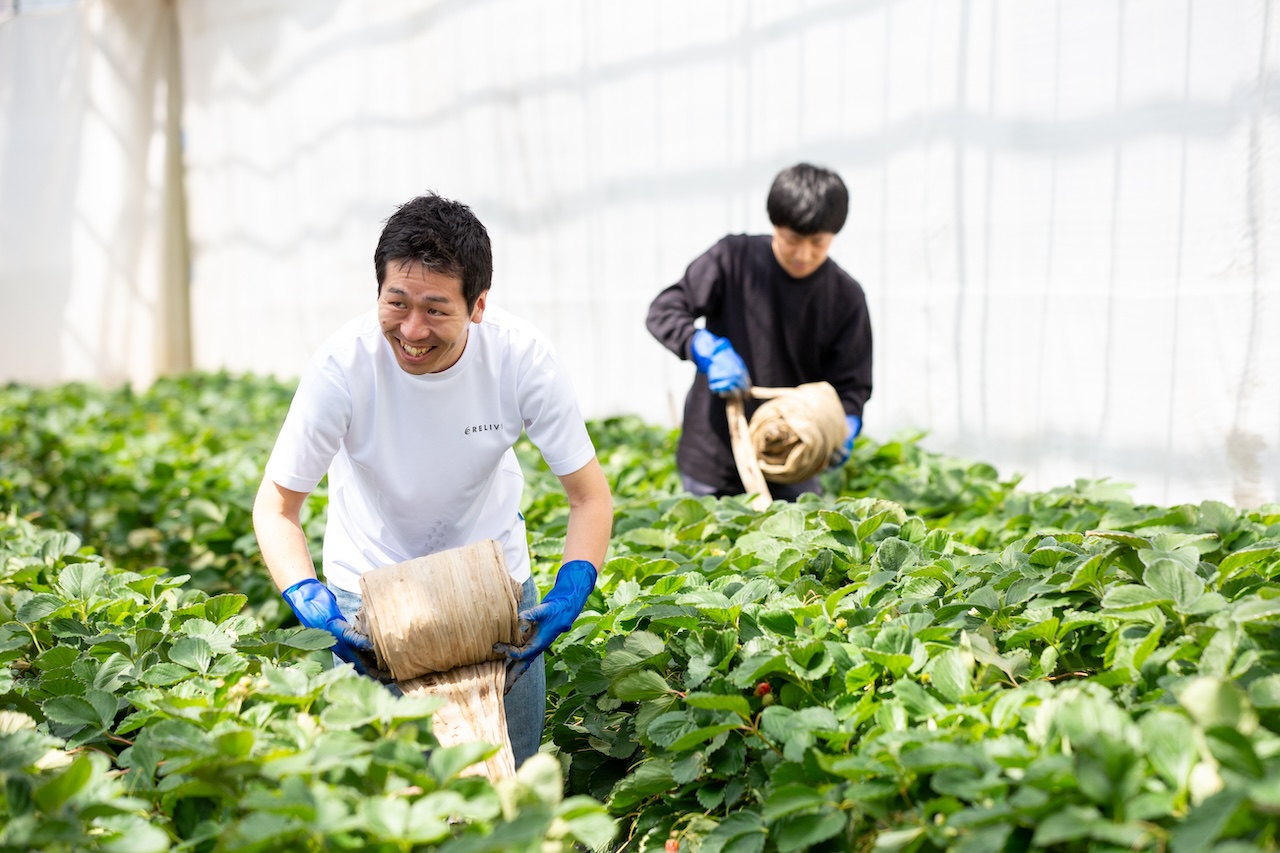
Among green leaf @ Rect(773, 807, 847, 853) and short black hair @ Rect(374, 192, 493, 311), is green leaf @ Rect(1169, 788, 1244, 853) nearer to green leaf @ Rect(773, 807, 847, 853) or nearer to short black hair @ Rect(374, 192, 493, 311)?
green leaf @ Rect(773, 807, 847, 853)

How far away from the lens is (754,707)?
1.85 meters

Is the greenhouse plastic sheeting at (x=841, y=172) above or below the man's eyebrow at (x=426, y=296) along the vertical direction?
above

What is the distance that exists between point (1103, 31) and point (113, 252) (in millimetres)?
9350

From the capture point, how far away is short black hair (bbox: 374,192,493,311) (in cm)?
188

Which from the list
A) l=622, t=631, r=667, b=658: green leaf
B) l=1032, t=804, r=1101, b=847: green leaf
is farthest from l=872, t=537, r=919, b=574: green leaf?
l=1032, t=804, r=1101, b=847: green leaf

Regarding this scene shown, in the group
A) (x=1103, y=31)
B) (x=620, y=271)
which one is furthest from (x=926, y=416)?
(x=620, y=271)

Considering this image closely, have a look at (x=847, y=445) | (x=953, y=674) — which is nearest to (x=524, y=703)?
(x=953, y=674)

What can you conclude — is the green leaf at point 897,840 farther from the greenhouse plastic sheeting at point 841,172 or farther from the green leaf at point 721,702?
the greenhouse plastic sheeting at point 841,172

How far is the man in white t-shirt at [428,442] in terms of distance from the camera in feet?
6.25

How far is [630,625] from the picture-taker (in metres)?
2.16

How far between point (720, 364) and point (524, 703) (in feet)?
5.31

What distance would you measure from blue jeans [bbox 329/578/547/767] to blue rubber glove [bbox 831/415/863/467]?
1545 mm

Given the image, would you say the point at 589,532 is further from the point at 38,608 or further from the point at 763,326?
the point at 763,326

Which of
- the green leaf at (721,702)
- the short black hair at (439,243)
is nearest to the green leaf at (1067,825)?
the green leaf at (721,702)
